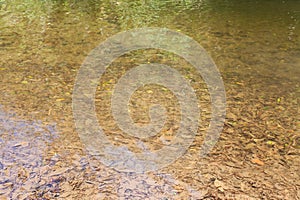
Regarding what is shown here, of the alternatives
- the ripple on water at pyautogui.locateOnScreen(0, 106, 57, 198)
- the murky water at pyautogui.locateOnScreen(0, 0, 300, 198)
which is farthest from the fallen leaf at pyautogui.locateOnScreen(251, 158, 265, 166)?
the ripple on water at pyautogui.locateOnScreen(0, 106, 57, 198)

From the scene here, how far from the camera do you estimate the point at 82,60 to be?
586 centimetres

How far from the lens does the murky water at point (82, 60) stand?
3.47 meters

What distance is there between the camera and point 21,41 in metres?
6.72

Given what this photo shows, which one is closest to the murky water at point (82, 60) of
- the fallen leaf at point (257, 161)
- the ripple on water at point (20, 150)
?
the ripple on water at point (20, 150)

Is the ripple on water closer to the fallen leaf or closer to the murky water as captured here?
the murky water

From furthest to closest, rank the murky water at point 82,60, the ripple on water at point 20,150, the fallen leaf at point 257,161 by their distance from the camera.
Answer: the murky water at point 82,60
the fallen leaf at point 257,161
the ripple on water at point 20,150

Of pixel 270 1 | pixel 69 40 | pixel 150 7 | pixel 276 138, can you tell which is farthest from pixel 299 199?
pixel 270 1

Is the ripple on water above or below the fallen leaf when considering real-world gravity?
above

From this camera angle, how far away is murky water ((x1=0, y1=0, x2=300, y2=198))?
11.4 feet

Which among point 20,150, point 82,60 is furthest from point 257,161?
point 82,60

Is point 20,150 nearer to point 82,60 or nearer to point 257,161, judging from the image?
point 257,161

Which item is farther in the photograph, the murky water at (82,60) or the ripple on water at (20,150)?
the murky water at (82,60)

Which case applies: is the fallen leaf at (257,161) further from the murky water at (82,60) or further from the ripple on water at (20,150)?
the ripple on water at (20,150)

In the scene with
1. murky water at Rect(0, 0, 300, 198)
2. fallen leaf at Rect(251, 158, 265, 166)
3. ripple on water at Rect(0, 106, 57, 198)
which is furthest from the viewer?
murky water at Rect(0, 0, 300, 198)
